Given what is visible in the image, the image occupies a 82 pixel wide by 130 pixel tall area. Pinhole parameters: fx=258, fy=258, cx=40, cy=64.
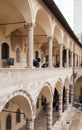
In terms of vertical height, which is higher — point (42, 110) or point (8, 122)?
point (8, 122)

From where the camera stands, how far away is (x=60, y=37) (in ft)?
61.7

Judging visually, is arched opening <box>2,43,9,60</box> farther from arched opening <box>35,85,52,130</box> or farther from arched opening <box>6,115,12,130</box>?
arched opening <box>6,115,12,130</box>

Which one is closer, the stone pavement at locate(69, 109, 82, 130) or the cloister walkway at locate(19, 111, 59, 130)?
the cloister walkway at locate(19, 111, 59, 130)

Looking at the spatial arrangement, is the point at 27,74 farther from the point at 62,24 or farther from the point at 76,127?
the point at 76,127

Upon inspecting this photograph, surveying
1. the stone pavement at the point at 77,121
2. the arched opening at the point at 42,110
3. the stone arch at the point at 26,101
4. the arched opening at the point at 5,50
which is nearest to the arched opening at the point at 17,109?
the stone arch at the point at 26,101

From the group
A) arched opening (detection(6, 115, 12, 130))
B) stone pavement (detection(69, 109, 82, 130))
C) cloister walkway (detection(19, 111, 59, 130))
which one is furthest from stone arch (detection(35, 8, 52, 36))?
stone pavement (detection(69, 109, 82, 130))

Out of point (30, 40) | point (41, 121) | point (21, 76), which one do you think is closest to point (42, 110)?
point (41, 121)

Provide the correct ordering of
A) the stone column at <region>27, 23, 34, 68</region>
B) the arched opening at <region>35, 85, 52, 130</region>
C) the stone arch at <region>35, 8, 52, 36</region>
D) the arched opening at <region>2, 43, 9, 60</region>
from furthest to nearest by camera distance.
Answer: the arched opening at <region>2, 43, 9, 60</region>
the arched opening at <region>35, 85, 52, 130</region>
the stone arch at <region>35, 8, 52, 36</region>
the stone column at <region>27, 23, 34, 68</region>

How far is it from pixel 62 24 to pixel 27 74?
30.7 ft

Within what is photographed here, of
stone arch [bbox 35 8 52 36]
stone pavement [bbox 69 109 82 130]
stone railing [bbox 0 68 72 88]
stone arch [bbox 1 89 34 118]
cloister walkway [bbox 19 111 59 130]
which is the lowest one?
stone pavement [bbox 69 109 82 130]

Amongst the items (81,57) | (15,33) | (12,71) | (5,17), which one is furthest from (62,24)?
(81,57)

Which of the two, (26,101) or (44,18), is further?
(44,18)

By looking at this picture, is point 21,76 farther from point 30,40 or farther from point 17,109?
point 17,109

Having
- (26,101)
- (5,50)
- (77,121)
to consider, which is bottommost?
(77,121)
